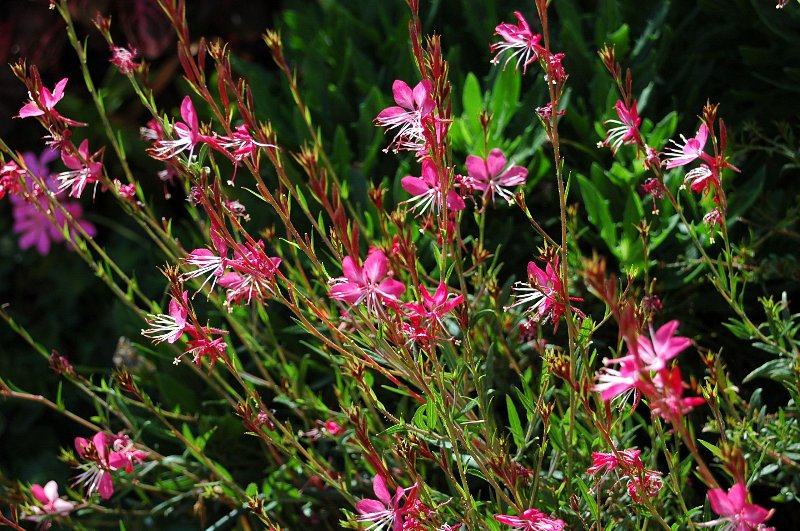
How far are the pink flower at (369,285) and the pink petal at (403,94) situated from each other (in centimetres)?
22

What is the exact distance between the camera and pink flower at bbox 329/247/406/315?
94cm

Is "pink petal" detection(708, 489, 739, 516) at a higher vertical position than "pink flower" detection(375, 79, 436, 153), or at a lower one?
→ lower

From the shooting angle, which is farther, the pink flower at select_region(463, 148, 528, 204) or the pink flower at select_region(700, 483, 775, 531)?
the pink flower at select_region(463, 148, 528, 204)

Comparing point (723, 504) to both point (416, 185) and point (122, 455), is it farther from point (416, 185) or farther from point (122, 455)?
point (122, 455)

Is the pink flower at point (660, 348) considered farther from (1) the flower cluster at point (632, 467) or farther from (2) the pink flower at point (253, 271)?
(2) the pink flower at point (253, 271)

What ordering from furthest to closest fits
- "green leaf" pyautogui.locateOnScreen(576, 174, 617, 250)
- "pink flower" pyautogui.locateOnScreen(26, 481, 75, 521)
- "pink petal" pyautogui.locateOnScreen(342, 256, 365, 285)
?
"green leaf" pyautogui.locateOnScreen(576, 174, 617, 250) → "pink flower" pyautogui.locateOnScreen(26, 481, 75, 521) → "pink petal" pyautogui.locateOnScreen(342, 256, 365, 285)

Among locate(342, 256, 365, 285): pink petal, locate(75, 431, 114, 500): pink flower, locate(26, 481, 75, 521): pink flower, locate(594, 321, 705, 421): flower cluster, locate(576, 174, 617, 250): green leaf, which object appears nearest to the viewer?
locate(594, 321, 705, 421): flower cluster

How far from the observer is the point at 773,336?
132cm

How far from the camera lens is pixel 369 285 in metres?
0.95

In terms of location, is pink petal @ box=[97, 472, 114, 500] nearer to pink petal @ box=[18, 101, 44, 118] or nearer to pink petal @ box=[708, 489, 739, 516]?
pink petal @ box=[18, 101, 44, 118]

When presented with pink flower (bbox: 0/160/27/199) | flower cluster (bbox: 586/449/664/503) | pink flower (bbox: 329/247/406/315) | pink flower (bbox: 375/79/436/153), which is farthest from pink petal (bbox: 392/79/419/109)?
pink flower (bbox: 0/160/27/199)

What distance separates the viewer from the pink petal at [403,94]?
107 centimetres

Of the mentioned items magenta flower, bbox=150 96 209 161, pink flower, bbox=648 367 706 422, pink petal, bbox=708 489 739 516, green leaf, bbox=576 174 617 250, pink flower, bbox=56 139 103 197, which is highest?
magenta flower, bbox=150 96 209 161

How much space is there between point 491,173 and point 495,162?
0.06 ft
